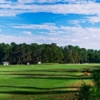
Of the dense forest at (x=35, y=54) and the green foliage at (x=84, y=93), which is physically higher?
the dense forest at (x=35, y=54)

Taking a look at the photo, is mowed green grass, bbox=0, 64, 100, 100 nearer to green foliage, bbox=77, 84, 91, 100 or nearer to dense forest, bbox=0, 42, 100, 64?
green foliage, bbox=77, 84, 91, 100

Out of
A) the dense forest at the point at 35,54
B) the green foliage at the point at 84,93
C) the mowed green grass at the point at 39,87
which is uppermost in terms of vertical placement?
the dense forest at the point at 35,54

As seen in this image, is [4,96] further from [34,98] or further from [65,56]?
[65,56]

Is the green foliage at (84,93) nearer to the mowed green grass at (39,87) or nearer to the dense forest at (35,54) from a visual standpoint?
the mowed green grass at (39,87)

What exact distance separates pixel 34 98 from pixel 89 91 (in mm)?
13409

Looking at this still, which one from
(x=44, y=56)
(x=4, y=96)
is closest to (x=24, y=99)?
(x=4, y=96)

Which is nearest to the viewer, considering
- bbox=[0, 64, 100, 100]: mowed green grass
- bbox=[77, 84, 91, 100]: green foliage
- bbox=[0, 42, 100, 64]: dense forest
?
bbox=[77, 84, 91, 100]: green foliage

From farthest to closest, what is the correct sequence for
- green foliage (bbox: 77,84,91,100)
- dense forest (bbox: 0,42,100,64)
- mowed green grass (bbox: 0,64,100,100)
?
dense forest (bbox: 0,42,100,64) → mowed green grass (bbox: 0,64,100,100) → green foliage (bbox: 77,84,91,100)

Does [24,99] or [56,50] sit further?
[56,50]

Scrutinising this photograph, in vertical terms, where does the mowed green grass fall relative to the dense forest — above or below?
below

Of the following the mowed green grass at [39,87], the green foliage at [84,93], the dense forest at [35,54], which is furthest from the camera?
the dense forest at [35,54]

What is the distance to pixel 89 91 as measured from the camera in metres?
8.56

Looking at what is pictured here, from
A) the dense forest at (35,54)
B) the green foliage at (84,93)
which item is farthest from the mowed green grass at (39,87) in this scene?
the dense forest at (35,54)

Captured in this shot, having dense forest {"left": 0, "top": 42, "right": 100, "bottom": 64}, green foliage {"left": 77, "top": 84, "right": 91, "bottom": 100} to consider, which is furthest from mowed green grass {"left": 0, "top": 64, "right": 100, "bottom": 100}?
dense forest {"left": 0, "top": 42, "right": 100, "bottom": 64}
